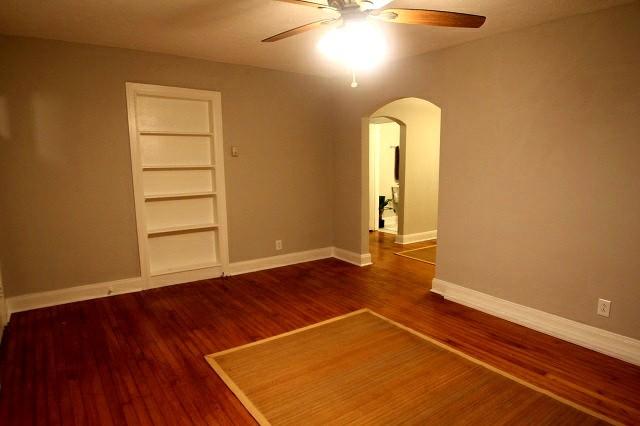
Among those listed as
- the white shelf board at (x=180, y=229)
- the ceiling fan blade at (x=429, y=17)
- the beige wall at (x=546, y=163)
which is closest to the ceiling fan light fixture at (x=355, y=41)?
the ceiling fan blade at (x=429, y=17)

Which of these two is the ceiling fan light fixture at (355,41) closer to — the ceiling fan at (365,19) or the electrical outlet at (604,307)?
the ceiling fan at (365,19)

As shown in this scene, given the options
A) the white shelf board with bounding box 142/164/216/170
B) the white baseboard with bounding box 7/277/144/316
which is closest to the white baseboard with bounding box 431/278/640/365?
the white shelf board with bounding box 142/164/216/170

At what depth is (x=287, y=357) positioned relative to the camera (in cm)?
272

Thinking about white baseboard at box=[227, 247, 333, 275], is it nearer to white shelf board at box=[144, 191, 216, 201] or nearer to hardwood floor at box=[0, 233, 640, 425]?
hardwood floor at box=[0, 233, 640, 425]

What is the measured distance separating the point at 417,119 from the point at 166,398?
5298mm

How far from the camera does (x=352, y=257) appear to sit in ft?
16.9

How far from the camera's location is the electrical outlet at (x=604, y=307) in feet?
8.93

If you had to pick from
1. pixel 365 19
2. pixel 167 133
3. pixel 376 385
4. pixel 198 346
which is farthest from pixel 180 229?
pixel 365 19

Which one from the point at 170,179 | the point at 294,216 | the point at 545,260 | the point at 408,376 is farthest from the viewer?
the point at 294,216

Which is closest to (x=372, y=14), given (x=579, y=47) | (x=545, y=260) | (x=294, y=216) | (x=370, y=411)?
(x=579, y=47)

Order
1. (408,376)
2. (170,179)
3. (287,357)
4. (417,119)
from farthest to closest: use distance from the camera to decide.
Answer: (417,119), (170,179), (287,357), (408,376)

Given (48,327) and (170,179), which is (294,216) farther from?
(48,327)

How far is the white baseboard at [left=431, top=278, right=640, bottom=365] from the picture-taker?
2.65 meters

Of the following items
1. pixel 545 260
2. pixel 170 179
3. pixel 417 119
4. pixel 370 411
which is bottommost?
pixel 370 411
